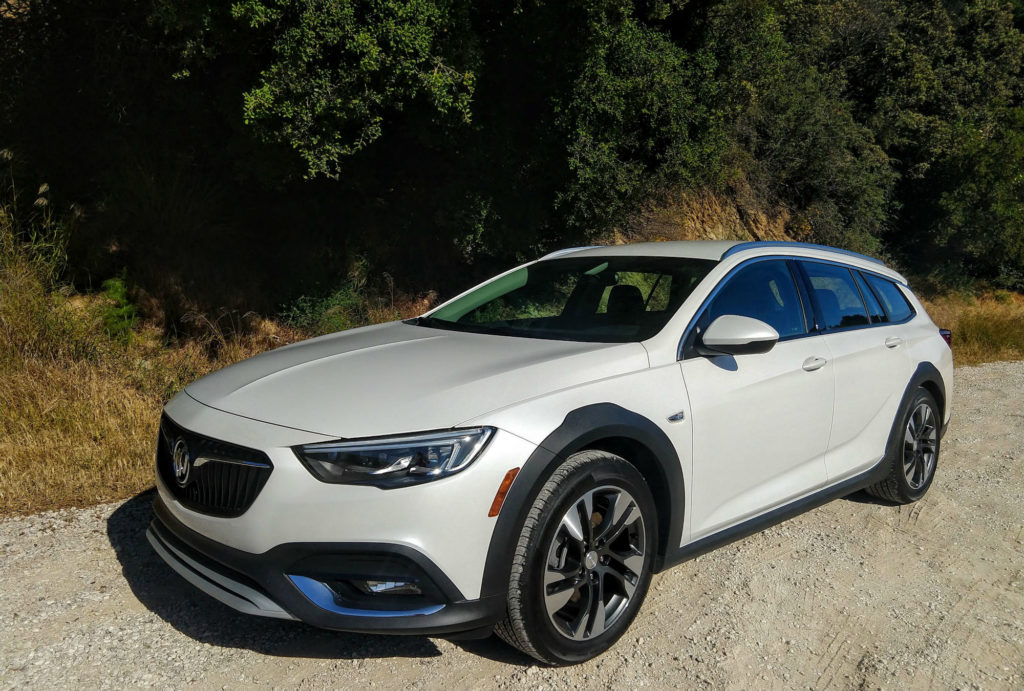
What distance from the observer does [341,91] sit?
8461 millimetres

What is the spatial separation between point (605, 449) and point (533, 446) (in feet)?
1.57

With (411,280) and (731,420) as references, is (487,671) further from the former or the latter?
(411,280)

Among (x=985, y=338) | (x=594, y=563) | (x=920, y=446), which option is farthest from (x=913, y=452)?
(x=985, y=338)

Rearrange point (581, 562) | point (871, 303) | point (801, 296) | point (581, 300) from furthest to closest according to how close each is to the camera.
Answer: point (871, 303) → point (801, 296) → point (581, 300) → point (581, 562)

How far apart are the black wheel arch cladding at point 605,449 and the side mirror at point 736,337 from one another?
1.64ft

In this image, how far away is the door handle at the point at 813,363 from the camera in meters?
4.17

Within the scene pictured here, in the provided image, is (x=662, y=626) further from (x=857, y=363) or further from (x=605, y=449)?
(x=857, y=363)

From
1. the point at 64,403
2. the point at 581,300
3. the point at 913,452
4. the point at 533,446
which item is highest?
the point at 581,300

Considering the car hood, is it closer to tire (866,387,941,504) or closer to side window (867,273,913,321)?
tire (866,387,941,504)

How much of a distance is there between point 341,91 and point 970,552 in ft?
22.5

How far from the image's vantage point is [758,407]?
3826 mm

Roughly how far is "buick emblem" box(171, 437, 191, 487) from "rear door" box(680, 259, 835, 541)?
205cm

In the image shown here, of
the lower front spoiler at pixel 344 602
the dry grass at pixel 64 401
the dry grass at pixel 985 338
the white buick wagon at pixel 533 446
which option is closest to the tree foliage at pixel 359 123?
the dry grass at pixel 64 401

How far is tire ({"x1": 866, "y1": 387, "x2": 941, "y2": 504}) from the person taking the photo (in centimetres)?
496
